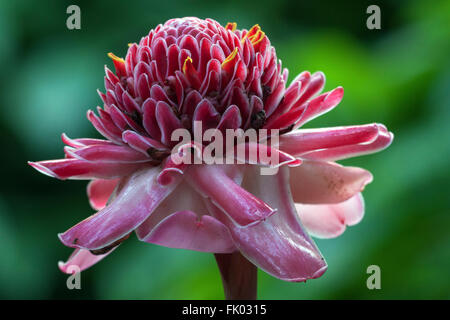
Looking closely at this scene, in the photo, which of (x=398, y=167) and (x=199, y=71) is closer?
(x=199, y=71)

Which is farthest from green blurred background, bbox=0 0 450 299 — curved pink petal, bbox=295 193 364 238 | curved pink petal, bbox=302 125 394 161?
curved pink petal, bbox=302 125 394 161

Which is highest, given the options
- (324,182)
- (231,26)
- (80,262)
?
(231,26)

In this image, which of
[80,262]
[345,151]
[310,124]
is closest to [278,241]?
[345,151]

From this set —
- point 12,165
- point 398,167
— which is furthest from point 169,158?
point 12,165

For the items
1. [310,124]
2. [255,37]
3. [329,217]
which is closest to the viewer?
[255,37]

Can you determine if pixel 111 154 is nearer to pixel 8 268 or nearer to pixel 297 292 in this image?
pixel 297 292

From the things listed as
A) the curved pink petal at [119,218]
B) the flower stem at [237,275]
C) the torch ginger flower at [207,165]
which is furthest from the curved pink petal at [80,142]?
the flower stem at [237,275]

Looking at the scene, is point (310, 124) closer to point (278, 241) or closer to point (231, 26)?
point (231, 26)
